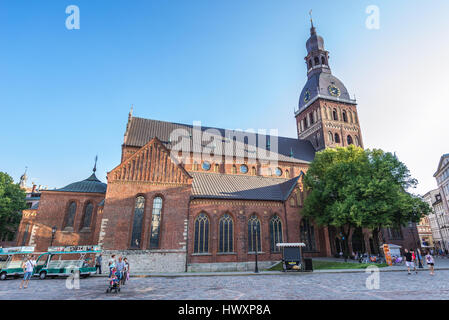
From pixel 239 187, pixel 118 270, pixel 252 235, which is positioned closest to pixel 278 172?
pixel 239 187

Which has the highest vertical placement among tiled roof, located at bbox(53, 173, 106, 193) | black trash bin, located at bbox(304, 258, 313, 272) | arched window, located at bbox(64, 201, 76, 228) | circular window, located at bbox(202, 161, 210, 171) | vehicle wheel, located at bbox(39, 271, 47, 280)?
circular window, located at bbox(202, 161, 210, 171)

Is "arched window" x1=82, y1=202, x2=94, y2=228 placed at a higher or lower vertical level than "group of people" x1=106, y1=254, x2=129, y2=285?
higher

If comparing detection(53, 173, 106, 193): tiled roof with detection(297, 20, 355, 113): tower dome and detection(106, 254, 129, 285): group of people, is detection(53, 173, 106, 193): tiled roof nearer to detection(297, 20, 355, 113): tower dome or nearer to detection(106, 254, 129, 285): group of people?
detection(106, 254, 129, 285): group of people

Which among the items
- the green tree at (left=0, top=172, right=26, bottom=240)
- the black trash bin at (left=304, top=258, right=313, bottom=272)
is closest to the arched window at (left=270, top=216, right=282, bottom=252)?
the black trash bin at (left=304, top=258, right=313, bottom=272)

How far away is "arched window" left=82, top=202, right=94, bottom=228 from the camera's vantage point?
30498 mm

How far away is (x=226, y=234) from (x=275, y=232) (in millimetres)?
6099

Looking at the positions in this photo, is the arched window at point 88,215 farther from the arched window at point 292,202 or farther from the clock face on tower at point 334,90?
the clock face on tower at point 334,90

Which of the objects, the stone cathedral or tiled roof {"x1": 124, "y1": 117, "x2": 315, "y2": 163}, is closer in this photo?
the stone cathedral

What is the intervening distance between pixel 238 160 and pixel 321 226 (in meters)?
15.3

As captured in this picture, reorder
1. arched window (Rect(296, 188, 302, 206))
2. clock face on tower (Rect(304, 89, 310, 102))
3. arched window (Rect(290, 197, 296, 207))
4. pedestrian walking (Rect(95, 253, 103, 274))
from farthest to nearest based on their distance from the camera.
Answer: clock face on tower (Rect(304, 89, 310, 102)) → arched window (Rect(296, 188, 302, 206)) → arched window (Rect(290, 197, 296, 207)) → pedestrian walking (Rect(95, 253, 103, 274))

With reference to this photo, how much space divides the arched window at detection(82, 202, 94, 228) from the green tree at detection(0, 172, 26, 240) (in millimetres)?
19416

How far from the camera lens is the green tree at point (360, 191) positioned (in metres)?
25.0
